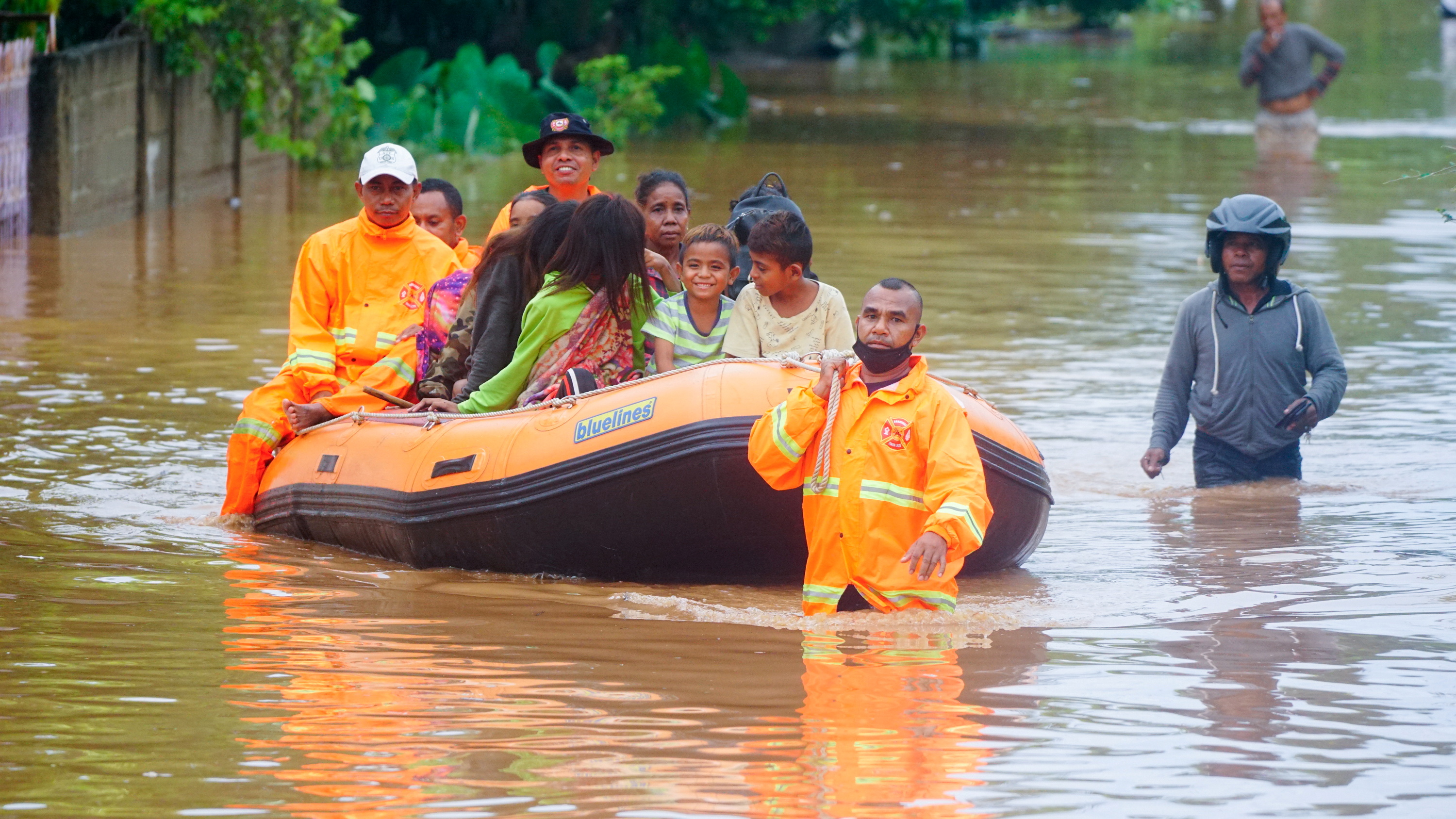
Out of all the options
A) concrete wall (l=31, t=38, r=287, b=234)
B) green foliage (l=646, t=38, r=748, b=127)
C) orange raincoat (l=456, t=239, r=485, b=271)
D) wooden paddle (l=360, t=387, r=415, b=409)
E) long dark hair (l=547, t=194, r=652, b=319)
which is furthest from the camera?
green foliage (l=646, t=38, r=748, b=127)

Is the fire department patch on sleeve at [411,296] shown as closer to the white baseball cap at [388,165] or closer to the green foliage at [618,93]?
the white baseball cap at [388,165]

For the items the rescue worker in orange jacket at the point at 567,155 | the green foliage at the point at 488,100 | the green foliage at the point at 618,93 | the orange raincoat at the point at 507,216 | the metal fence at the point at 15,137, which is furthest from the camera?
the green foliage at the point at 618,93

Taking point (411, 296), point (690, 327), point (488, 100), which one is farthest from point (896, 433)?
point (488, 100)

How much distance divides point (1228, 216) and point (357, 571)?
321cm

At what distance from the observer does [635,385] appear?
588cm

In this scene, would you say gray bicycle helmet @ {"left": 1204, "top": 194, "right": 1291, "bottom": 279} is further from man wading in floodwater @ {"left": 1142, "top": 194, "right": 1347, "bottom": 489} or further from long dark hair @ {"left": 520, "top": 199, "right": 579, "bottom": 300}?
long dark hair @ {"left": 520, "top": 199, "right": 579, "bottom": 300}

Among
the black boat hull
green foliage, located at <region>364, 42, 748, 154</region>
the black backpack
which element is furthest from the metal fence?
the black boat hull

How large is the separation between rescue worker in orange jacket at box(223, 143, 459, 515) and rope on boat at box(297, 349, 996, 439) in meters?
0.17

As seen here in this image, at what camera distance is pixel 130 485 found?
734 cm

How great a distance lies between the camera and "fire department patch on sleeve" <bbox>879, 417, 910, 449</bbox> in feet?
16.5

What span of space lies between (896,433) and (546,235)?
161 centimetres

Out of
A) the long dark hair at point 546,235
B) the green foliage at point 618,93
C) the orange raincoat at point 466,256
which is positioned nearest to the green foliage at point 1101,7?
the green foliage at point 618,93

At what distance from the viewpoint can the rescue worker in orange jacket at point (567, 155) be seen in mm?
7215

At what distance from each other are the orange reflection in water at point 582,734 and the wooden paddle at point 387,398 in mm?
1683
